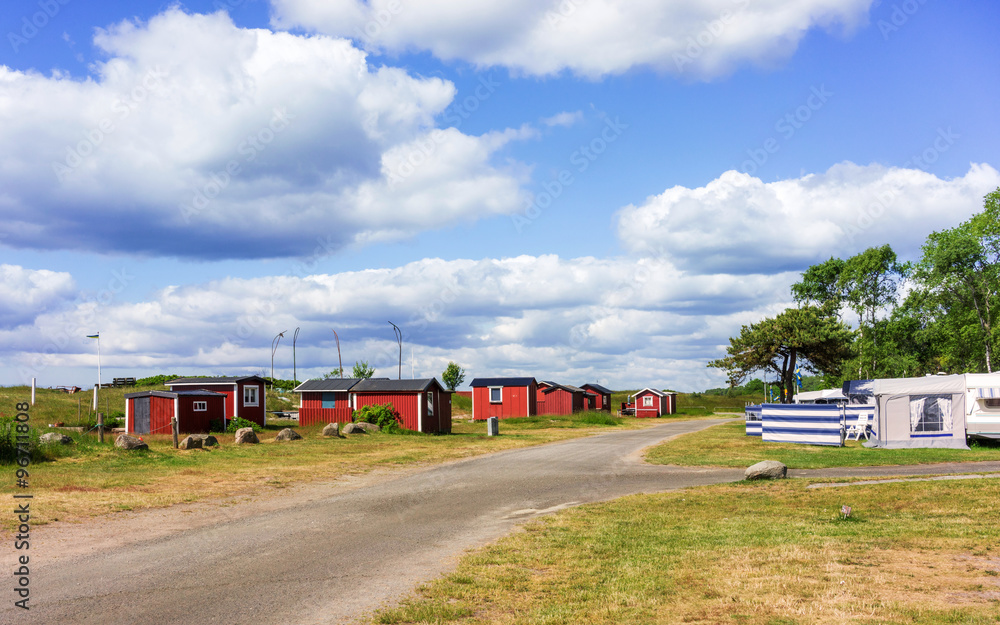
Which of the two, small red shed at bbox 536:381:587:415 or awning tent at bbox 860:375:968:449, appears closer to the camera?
awning tent at bbox 860:375:968:449

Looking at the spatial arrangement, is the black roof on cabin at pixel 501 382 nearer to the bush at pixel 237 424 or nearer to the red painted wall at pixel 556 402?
the red painted wall at pixel 556 402

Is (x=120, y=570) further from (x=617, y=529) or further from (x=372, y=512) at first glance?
(x=617, y=529)

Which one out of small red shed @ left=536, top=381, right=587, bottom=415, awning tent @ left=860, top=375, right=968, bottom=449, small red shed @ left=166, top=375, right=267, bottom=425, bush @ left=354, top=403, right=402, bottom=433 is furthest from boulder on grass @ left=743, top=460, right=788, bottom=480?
small red shed @ left=536, top=381, right=587, bottom=415

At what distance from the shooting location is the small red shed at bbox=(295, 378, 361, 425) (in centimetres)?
4609

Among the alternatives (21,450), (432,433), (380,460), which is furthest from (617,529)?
(432,433)

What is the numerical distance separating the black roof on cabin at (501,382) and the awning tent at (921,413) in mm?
40326

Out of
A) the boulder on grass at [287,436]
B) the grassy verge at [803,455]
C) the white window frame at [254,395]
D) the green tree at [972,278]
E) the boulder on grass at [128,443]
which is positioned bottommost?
the grassy verge at [803,455]

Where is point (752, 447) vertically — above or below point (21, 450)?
below

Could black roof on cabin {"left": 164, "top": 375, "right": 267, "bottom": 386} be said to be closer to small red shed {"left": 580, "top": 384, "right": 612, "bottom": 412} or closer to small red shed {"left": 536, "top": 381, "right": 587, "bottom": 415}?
small red shed {"left": 536, "top": 381, "right": 587, "bottom": 415}

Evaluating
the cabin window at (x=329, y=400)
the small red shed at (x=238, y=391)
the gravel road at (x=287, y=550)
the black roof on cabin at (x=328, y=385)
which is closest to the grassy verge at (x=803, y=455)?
the gravel road at (x=287, y=550)

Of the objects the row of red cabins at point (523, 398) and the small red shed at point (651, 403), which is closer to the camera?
the row of red cabins at point (523, 398)

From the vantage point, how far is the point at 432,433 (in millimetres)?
44250

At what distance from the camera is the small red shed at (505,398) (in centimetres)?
6744

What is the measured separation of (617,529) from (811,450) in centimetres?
1893
